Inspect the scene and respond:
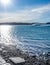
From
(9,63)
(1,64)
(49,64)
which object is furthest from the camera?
(49,64)

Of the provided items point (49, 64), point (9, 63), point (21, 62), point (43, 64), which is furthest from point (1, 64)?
point (49, 64)

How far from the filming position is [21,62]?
26.5 ft

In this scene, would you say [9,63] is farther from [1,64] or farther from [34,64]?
[34,64]

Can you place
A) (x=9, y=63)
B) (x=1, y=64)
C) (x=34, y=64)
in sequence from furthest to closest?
(x=34, y=64), (x=9, y=63), (x=1, y=64)

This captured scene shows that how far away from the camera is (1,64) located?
24.4ft

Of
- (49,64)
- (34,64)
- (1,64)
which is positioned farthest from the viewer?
(49,64)

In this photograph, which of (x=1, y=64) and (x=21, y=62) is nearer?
(x=1, y=64)

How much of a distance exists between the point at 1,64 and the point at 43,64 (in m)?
3.24

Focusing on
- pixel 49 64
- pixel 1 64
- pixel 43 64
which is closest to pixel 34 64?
pixel 43 64

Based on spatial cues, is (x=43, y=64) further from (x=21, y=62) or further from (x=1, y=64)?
(x=1, y=64)

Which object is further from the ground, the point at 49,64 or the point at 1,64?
the point at 1,64

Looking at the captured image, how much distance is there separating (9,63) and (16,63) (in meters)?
0.48

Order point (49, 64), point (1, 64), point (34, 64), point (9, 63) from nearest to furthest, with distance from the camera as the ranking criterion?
1. point (1, 64)
2. point (9, 63)
3. point (34, 64)
4. point (49, 64)

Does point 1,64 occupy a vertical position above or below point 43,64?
above
